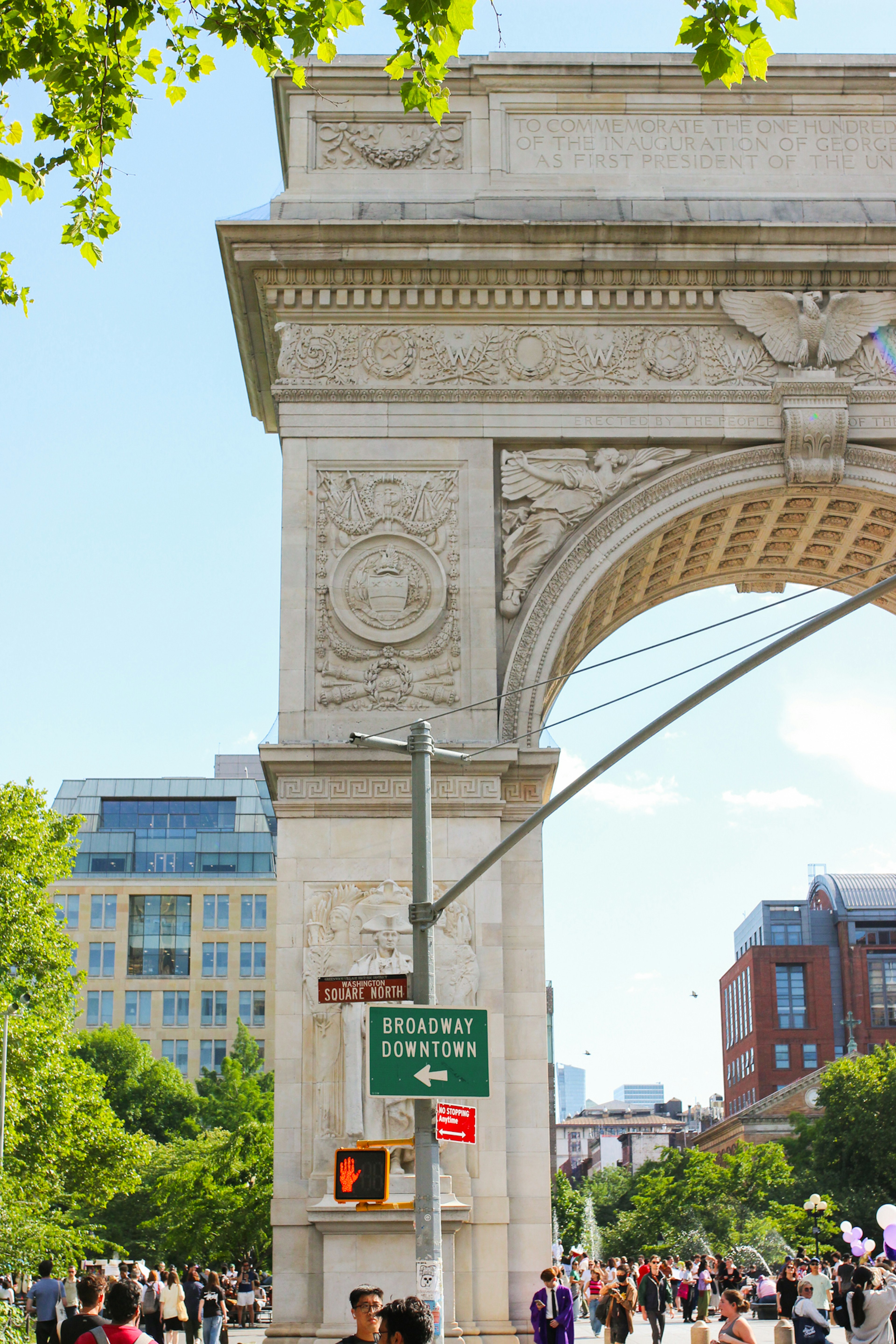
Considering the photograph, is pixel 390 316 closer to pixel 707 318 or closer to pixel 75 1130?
pixel 707 318

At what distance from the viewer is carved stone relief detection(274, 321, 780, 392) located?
2570 cm

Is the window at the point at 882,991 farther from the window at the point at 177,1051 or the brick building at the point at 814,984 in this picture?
the window at the point at 177,1051

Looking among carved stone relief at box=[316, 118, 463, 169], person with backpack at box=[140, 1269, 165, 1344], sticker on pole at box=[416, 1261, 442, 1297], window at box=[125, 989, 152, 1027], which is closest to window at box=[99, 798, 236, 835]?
window at box=[125, 989, 152, 1027]

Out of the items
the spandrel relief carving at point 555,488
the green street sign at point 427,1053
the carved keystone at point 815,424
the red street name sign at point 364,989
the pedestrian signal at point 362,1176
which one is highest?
the carved keystone at point 815,424

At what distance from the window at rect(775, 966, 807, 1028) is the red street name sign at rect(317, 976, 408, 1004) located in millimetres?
113348

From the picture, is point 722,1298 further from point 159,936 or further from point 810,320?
point 159,936

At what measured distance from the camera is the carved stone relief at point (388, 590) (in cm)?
2427

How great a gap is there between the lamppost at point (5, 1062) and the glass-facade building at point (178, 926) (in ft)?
175

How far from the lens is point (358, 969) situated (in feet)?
73.7

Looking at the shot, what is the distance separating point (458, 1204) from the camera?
2150 centimetres

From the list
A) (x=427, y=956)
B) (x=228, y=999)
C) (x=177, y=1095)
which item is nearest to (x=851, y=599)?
(x=427, y=956)

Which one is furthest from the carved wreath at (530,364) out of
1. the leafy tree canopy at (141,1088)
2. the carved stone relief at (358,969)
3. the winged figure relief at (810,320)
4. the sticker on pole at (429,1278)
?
the leafy tree canopy at (141,1088)

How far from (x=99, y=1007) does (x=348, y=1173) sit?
283 ft

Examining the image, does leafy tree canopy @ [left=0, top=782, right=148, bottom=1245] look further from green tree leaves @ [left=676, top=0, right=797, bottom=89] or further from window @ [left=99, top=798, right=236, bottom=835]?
window @ [left=99, top=798, right=236, bottom=835]
